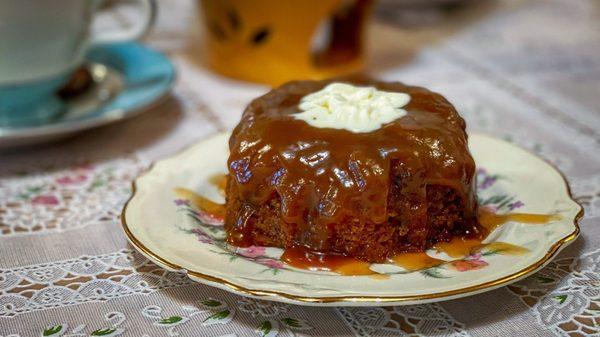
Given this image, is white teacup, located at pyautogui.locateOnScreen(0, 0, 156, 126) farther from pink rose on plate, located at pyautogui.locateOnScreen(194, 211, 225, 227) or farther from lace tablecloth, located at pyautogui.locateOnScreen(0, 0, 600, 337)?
pink rose on plate, located at pyautogui.locateOnScreen(194, 211, 225, 227)

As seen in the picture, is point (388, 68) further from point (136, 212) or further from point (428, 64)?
point (136, 212)

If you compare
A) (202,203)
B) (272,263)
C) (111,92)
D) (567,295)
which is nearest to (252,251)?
(272,263)

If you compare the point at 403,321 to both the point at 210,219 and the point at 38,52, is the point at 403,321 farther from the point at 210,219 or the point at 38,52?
the point at 38,52

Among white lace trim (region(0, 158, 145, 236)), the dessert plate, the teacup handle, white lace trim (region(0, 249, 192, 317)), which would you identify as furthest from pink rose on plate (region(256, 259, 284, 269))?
the teacup handle

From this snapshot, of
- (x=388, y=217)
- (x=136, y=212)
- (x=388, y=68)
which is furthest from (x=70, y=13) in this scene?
(x=388, y=68)

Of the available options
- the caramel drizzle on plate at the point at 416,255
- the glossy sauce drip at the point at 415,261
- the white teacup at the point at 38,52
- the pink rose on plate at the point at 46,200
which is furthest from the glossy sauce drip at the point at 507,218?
the white teacup at the point at 38,52

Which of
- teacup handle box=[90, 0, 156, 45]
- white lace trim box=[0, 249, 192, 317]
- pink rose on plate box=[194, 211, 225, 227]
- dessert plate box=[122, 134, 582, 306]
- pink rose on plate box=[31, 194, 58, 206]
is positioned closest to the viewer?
dessert plate box=[122, 134, 582, 306]

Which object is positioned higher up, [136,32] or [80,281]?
[136,32]
